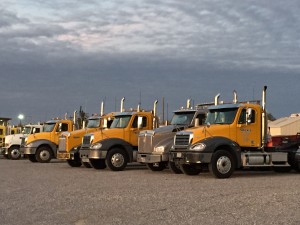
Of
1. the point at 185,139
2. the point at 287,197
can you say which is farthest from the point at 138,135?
the point at 287,197

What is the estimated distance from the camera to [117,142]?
21.5 m

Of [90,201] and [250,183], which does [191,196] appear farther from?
A: [250,183]

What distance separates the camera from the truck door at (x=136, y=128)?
72.8 ft

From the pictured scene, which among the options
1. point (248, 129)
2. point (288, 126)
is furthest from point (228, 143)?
point (288, 126)

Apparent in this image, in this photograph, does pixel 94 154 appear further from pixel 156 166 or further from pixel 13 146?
pixel 13 146

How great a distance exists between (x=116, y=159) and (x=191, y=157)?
504cm

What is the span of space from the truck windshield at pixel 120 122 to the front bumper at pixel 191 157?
5.06 meters

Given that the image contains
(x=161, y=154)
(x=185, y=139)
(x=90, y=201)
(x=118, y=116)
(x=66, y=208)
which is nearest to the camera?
(x=66, y=208)

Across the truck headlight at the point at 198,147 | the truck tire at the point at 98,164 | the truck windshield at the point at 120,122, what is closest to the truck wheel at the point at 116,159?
the truck tire at the point at 98,164

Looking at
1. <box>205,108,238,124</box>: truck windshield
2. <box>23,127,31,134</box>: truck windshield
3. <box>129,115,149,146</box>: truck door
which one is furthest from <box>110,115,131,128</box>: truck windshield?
<box>23,127,31,134</box>: truck windshield

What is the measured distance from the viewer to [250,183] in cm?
1540

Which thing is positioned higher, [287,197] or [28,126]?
[28,126]

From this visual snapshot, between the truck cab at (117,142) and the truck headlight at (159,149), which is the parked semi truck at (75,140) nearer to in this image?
the truck cab at (117,142)

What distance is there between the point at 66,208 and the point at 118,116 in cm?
1307
